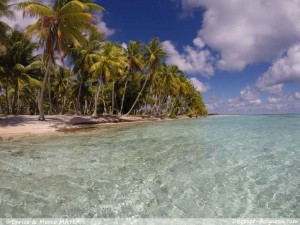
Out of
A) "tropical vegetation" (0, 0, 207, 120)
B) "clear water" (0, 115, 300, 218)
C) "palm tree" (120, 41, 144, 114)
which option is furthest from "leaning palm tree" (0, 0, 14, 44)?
"palm tree" (120, 41, 144, 114)

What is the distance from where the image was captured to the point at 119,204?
4469mm

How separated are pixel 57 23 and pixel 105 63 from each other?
9699 millimetres

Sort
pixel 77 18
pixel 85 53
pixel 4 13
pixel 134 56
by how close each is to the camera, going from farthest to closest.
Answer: pixel 134 56
pixel 85 53
pixel 77 18
pixel 4 13

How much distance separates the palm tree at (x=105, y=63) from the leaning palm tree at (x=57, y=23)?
7.39 m

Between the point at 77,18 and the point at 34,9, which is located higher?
the point at 34,9

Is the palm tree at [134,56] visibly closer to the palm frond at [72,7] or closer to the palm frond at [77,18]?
the palm frond at [77,18]

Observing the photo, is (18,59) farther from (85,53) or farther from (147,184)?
(147,184)

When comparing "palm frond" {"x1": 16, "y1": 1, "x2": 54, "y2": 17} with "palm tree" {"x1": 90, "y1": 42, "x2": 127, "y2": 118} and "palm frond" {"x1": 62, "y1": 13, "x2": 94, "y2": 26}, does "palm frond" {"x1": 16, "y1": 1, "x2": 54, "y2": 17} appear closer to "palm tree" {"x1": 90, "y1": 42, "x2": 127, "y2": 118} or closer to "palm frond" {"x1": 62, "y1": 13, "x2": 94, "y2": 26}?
"palm frond" {"x1": 62, "y1": 13, "x2": 94, "y2": 26}

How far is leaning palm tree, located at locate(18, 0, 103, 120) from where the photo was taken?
1928 centimetres

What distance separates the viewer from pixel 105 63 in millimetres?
29641

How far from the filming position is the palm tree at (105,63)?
2911cm

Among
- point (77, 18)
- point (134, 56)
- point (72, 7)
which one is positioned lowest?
point (77, 18)

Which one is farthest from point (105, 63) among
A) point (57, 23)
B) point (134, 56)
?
point (57, 23)

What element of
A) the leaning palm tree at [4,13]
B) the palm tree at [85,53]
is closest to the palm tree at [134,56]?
the palm tree at [85,53]
